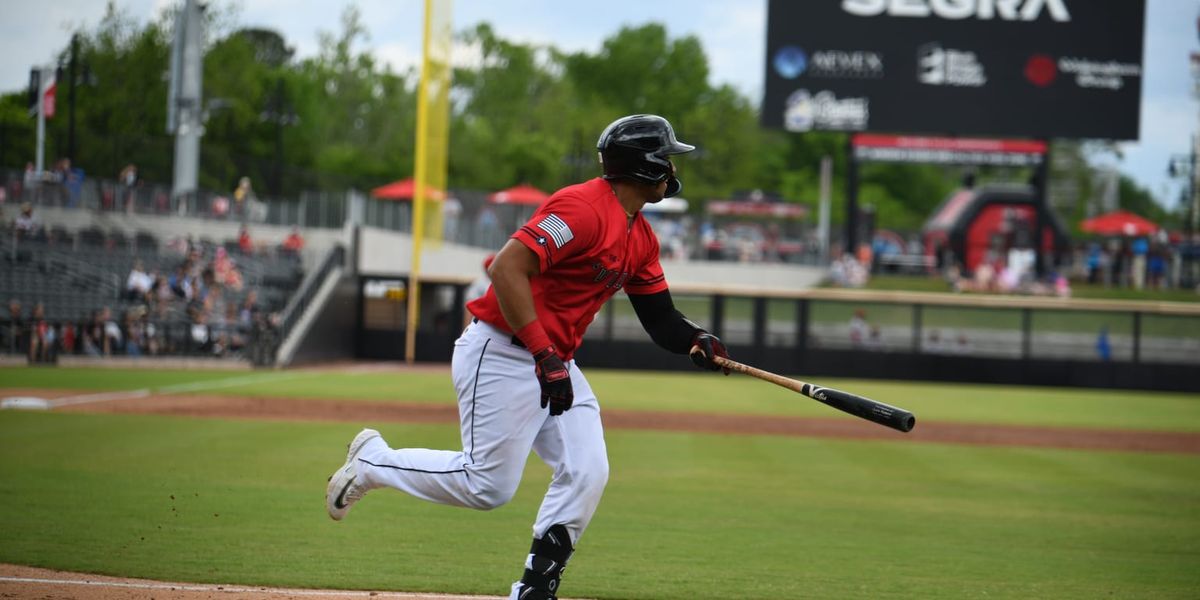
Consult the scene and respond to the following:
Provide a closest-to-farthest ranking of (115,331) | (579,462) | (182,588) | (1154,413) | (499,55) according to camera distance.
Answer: (579,462) < (182,588) < (1154,413) < (115,331) < (499,55)

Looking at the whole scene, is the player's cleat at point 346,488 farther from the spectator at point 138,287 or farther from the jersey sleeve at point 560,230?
the spectator at point 138,287

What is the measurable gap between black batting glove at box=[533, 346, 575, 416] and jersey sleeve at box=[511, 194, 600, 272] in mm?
370

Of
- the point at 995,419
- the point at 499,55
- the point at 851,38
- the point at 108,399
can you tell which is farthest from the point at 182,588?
the point at 499,55

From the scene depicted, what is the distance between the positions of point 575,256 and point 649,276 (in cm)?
76

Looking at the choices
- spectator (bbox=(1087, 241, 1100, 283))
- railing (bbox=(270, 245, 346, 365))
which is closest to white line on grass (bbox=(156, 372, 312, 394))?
railing (bbox=(270, 245, 346, 365))

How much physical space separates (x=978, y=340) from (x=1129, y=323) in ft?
12.8

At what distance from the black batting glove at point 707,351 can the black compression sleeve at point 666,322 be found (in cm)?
5

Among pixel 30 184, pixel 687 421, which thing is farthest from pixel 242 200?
pixel 687 421

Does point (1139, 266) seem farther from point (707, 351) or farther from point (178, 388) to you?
point (707, 351)

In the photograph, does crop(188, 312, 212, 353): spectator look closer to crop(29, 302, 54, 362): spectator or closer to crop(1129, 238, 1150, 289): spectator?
crop(29, 302, 54, 362): spectator

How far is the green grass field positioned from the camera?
7.19 meters

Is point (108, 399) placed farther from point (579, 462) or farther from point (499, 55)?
point (499, 55)

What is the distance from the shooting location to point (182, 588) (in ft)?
21.2

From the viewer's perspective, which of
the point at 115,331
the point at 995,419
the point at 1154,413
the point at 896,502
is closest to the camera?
the point at 896,502
